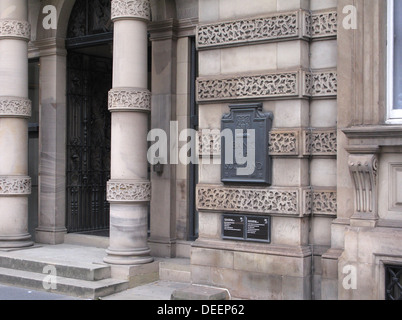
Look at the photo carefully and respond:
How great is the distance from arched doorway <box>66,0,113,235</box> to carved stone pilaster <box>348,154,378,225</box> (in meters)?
6.92

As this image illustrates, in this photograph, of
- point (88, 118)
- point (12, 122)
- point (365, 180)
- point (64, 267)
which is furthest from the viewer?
point (88, 118)

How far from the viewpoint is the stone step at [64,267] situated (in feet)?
33.0

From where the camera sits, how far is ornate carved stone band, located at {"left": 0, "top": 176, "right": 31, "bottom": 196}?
1209cm

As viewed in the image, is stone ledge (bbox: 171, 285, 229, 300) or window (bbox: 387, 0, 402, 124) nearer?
window (bbox: 387, 0, 402, 124)

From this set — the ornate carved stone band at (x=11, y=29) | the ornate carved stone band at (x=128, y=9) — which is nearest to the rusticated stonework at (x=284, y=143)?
the ornate carved stone band at (x=128, y=9)

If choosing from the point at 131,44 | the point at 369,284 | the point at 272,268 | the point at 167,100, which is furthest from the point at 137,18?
the point at 369,284

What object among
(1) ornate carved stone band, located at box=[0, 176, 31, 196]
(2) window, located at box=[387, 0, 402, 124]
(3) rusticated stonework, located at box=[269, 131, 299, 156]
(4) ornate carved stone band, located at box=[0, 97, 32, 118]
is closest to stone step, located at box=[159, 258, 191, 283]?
(3) rusticated stonework, located at box=[269, 131, 299, 156]

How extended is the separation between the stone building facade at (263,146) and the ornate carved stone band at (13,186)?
22 mm

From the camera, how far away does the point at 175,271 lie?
34.9 ft

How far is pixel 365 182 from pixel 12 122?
7.48 metres

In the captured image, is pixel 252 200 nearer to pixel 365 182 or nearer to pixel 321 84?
pixel 365 182

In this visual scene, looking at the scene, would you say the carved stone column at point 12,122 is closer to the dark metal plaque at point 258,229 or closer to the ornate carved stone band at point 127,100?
the ornate carved stone band at point 127,100

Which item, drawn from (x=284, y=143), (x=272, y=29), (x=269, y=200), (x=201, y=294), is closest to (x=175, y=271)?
(x=201, y=294)

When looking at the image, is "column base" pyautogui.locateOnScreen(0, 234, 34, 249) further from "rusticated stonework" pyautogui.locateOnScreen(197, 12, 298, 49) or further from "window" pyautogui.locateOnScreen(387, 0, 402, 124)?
"window" pyautogui.locateOnScreen(387, 0, 402, 124)
